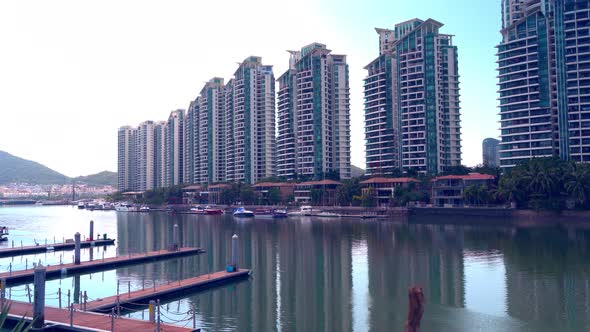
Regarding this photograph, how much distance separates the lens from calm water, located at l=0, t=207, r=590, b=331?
92.4ft

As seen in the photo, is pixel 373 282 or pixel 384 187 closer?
pixel 373 282

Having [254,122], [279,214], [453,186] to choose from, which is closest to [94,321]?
[279,214]

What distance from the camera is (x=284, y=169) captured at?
16788 centimetres

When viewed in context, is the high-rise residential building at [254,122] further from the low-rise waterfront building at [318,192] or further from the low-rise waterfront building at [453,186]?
the low-rise waterfront building at [453,186]

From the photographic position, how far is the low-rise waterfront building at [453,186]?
11200cm

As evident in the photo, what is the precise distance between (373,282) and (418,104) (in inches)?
4218

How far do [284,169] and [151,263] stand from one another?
393 feet

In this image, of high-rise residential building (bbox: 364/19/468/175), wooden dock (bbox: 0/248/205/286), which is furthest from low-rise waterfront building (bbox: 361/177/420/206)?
wooden dock (bbox: 0/248/205/286)

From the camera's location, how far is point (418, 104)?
13862 centimetres

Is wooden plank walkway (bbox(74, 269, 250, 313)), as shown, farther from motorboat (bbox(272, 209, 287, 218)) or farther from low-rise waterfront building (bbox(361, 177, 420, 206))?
low-rise waterfront building (bbox(361, 177, 420, 206))

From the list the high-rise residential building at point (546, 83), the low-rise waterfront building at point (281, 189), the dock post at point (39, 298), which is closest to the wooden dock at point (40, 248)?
the dock post at point (39, 298)

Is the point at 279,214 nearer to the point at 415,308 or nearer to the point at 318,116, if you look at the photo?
the point at 318,116

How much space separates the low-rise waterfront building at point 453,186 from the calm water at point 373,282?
43066mm

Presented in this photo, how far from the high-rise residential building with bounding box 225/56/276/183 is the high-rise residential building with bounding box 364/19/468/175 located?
44.4 m
